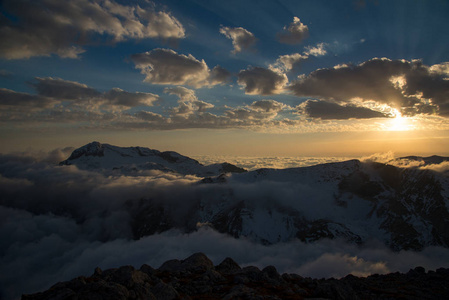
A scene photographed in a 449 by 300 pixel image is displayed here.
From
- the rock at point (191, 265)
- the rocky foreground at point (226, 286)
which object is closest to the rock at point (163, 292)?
the rocky foreground at point (226, 286)

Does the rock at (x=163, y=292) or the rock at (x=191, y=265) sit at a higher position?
the rock at (x=163, y=292)

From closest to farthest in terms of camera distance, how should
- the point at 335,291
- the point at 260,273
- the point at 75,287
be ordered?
the point at 75,287 < the point at 335,291 < the point at 260,273

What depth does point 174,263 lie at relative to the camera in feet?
158

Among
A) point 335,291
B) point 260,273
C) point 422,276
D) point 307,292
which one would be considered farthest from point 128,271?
point 422,276

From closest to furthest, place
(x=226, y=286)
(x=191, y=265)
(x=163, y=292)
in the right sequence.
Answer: (x=163, y=292) → (x=226, y=286) → (x=191, y=265)

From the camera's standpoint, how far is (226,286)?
33.0 metres

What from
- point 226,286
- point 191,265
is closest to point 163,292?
point 226,286

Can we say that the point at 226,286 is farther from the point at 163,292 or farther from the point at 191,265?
the point at 191,265

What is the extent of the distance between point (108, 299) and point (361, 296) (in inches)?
1431

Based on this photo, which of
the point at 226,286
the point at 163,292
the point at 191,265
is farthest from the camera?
the point at 191,265

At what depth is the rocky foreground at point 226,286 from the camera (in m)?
25.4

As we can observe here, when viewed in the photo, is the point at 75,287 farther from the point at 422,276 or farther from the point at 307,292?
the point at 422,276

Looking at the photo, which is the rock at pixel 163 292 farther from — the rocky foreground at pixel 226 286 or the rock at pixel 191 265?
the rock at pixel 191 265

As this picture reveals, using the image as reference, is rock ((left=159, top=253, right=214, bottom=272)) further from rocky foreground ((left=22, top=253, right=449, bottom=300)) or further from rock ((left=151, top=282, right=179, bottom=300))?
rock ((left=151, top=282, right=179, bottom=300))
